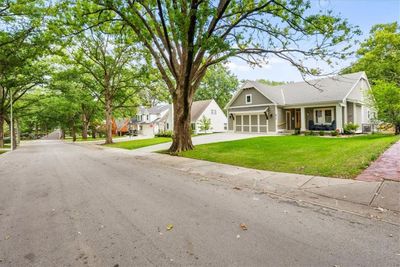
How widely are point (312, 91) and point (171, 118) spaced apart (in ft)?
83.6

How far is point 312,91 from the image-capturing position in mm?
23125

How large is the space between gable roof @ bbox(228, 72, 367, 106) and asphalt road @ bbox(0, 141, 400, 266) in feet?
56.1

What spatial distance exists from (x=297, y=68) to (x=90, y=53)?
22.0m

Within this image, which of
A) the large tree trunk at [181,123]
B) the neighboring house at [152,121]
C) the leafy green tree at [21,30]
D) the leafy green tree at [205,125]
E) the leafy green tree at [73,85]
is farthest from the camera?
the neighboring house at [152,121]

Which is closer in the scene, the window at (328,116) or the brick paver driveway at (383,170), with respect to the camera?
the brick paver driveway at (383,170)

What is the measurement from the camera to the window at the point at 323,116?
69.8 ft

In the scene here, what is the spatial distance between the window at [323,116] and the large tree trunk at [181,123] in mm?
14905

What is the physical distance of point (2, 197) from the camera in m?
5.72

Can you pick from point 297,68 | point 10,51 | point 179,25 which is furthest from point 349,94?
point 10,51

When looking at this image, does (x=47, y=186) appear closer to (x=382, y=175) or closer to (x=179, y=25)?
(x=179, y=25)

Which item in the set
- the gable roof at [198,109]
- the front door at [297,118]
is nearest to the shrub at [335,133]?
the front door at [297,118]

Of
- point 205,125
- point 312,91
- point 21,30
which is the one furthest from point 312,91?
point 21,30

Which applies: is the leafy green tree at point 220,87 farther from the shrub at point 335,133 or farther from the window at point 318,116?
the shrub at point 335,133

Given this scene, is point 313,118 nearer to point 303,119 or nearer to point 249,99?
point 303,119
